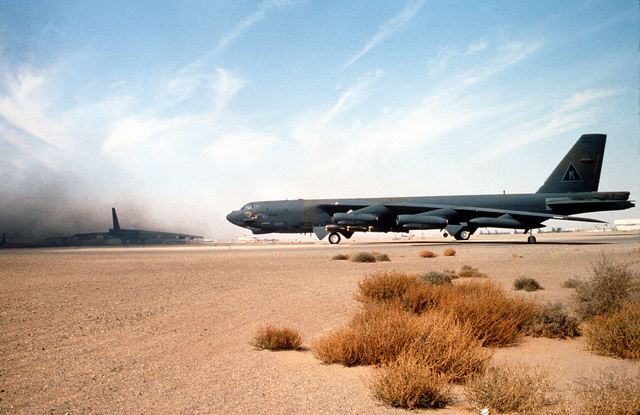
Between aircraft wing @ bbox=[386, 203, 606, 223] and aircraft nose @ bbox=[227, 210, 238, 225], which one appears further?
aircraft nose @ bbox=[227, 210, 238, 225]

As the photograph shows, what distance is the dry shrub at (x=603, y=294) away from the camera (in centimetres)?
787

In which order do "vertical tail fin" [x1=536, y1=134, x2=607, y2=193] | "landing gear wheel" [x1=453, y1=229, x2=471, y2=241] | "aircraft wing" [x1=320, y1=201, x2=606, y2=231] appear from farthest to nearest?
"landing gear wheel" [x1=453, y1=229, x2=471, y2=241]
"vertical tail fin" [x1=536, y1=134, x2=607, y2=193]
"aircraft wing" [x1=320, y1=201, x2=606, y2=231]

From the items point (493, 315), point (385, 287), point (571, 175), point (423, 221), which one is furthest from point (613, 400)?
point (571, 175)

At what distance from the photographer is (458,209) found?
35.7 m

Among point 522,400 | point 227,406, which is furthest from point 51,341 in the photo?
point 522,400

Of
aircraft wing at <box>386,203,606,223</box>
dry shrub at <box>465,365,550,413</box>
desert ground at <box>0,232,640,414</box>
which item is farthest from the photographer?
aircraft wing at <box>386,203,606,223</box>

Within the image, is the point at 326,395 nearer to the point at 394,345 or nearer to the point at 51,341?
the point at 394,345

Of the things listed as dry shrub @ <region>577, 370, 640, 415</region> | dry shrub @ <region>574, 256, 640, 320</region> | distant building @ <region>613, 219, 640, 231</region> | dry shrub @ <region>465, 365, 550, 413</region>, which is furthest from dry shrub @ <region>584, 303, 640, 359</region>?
distant building @ <region>613, 219, 640, 231</region>

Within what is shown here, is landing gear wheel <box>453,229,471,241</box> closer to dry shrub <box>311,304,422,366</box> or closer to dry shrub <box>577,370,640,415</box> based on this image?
dry shrub <box>311,304,422,366</box>

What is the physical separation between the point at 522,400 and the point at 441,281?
814cm

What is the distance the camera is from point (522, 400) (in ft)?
12.5

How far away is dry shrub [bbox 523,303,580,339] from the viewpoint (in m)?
7.15

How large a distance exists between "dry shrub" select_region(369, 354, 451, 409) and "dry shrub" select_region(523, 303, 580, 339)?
3.83m

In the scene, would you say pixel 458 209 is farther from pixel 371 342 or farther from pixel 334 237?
pixel 371 342
